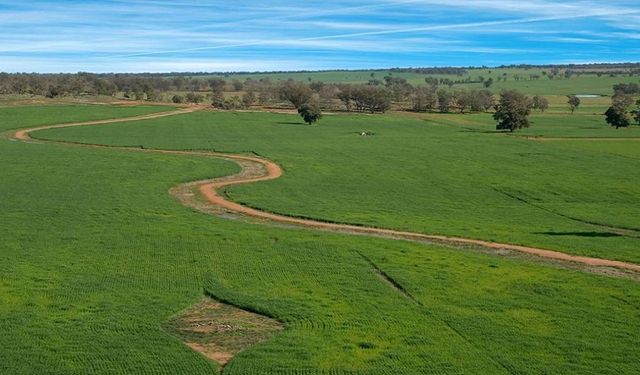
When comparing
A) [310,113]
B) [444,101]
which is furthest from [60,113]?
[444,101]

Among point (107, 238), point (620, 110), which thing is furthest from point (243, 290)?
point (620, 110)

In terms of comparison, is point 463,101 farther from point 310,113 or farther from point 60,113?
point 60,113

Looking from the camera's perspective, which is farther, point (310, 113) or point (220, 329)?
point (310, 113)

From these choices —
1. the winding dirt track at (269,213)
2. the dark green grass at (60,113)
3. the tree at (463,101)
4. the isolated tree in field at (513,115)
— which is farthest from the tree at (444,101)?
the winding dirt track at (269,213)

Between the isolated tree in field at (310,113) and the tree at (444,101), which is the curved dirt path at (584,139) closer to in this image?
the isolated tree in field at (310,113)

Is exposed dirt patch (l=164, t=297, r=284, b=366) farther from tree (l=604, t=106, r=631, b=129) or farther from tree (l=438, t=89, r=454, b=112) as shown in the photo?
tree (l=438, t=89, r=454, b=112)
